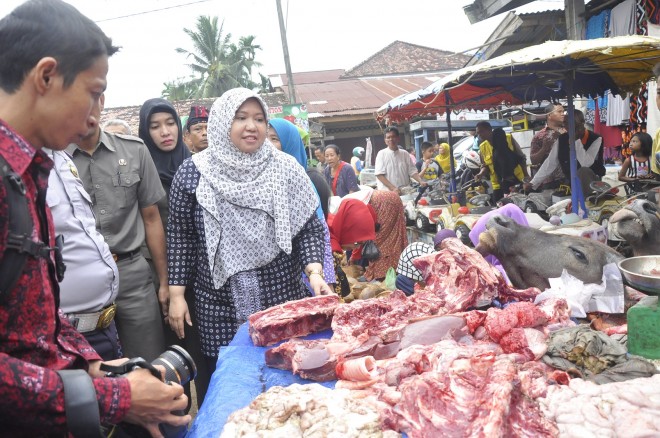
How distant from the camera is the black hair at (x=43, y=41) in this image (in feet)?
4.01

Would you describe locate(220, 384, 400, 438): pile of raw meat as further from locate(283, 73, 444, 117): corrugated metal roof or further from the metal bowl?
locate(283, 73, 444, 117): corrugated metal roof

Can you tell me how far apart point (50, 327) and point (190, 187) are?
5.73 feet

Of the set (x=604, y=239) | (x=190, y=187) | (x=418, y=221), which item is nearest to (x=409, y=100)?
(x=418, y=221)

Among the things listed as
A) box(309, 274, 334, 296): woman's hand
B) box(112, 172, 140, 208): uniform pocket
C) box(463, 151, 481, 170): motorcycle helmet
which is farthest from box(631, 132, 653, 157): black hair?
box(112, 172, 140, 208): uniform pocket

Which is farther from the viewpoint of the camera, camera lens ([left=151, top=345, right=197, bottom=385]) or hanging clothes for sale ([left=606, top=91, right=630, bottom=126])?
hanging clothes for sale ([left=606, top=91, right=630, bottom=126])

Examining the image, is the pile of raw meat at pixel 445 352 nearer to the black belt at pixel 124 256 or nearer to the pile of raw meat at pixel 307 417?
the pile of raw meat at pixel 307 417

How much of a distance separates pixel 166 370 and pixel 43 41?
1040 mm

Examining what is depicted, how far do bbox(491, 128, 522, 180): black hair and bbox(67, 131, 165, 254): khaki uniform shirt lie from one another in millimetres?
8343

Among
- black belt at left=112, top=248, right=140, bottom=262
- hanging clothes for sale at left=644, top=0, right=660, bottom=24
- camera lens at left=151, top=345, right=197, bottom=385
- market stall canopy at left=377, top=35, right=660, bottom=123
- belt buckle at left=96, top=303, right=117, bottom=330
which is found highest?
hanging clothes for sale at left=644, top=0, right=660, bottom=24

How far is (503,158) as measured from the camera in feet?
33.6

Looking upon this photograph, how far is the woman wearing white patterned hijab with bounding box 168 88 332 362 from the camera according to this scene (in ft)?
9.70

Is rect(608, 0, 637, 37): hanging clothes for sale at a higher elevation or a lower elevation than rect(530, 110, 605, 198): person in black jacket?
higher

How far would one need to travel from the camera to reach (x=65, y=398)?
4.00 feet

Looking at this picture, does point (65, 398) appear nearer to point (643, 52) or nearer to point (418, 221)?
point (643, 52)
